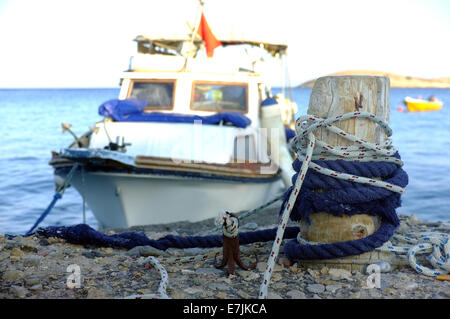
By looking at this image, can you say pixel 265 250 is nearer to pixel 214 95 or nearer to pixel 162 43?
pixel 214 95

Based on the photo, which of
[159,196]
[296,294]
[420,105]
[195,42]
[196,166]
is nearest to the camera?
[296,294]

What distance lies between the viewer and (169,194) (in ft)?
24.8

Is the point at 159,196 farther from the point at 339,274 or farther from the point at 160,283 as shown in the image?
the point at 339,274

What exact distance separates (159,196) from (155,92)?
240 cm

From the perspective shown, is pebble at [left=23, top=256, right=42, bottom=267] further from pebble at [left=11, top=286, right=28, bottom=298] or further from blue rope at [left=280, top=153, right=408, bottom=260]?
blue rope at [left=280, top=153, right=408, bottom=260]

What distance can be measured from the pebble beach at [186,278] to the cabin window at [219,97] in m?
5.39

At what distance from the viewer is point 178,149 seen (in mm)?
7691

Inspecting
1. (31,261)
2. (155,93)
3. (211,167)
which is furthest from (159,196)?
(31,261)

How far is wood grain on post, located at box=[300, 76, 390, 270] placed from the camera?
3.15m

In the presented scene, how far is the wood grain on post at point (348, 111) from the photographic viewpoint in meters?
3.15

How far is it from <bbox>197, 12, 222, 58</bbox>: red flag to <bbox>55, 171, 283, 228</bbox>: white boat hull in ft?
12.6

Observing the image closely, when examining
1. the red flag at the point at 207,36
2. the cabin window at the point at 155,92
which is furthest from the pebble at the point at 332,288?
the red flag at the point at 207,36

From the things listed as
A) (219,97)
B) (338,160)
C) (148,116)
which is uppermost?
(219,97)

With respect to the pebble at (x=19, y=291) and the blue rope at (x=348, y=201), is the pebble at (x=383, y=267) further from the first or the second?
the pebble at (x=19, y=291)
